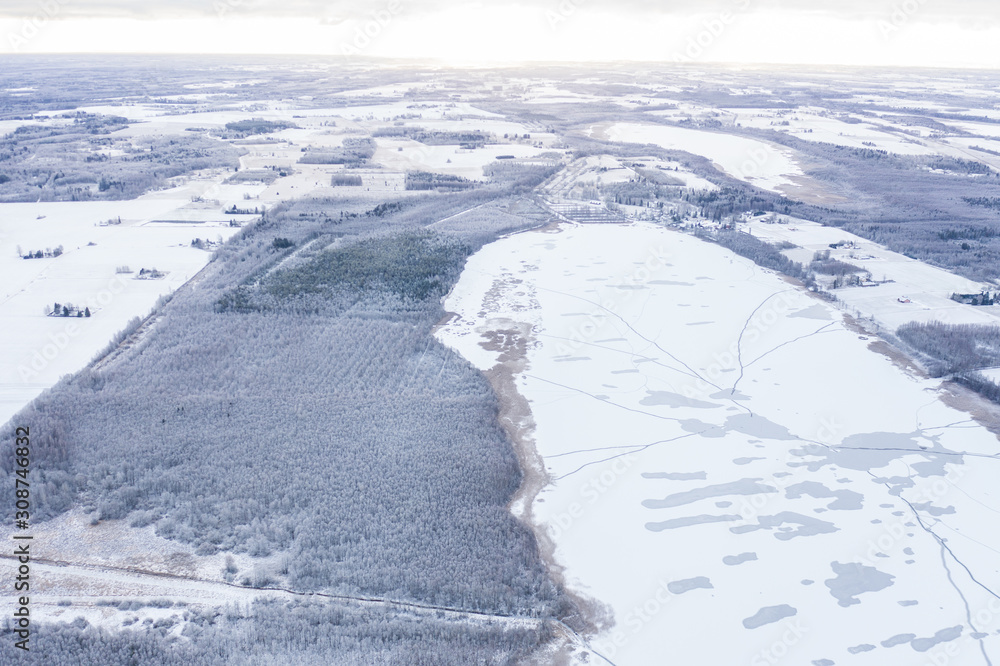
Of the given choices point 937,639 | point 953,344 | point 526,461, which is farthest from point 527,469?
point 953,344

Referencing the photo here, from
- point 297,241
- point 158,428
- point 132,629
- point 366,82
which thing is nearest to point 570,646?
point 132,629

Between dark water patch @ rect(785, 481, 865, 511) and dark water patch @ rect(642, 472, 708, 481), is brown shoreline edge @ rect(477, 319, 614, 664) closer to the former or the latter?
dark water patch @ rect(642, 472, 708, 481)

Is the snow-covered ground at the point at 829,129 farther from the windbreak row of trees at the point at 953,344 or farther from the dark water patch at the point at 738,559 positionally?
the dark water patch at the point at 738,559

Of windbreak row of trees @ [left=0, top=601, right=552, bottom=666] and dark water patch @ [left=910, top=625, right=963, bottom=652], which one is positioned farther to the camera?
dark water patch @ [left=910, top=625, right=963, bottom=652]

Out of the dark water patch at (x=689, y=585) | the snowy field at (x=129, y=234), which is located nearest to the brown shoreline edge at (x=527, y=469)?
the dark water patch at (x=689, y=585)

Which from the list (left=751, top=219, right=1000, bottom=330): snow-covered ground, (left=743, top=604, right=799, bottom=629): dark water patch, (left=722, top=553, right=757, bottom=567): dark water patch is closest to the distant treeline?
(left=751, top=219, right=1000, bottom=330): snow-covered ground

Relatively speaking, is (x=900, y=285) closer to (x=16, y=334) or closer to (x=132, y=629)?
(x=132, y=629)

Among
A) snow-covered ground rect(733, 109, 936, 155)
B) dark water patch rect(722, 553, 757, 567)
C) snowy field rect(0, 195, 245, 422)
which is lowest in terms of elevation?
dark water patch rect(722, 553, 757, 567)

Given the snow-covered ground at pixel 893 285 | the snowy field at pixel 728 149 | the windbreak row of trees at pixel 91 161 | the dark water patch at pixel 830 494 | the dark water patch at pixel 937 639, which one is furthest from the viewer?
the snowy field at pixel 728 149

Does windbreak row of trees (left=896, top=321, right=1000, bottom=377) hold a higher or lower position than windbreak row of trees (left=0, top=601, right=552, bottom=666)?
higher

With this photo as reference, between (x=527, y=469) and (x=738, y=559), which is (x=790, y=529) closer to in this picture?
(x=738, y=559)
